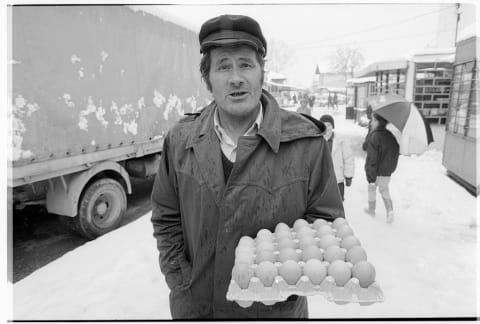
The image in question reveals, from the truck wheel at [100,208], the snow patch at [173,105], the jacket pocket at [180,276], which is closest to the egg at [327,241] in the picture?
the jacket pocket at [180,276]

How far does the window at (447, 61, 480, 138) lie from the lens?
296 inches

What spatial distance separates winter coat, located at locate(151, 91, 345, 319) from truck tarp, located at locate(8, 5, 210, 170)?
9.71 ft

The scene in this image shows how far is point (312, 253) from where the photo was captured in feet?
5.63

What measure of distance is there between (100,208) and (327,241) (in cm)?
453

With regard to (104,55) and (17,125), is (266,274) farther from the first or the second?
(104,55)

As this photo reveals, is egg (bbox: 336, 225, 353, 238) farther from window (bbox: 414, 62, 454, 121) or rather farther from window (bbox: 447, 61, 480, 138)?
window (bbox: 414, 62, 454, 121)

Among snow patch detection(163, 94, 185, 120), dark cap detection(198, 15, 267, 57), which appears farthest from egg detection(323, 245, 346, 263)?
snow patch detection(163, 94, 185, 120)

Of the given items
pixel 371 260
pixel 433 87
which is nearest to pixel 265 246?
pixel 371 260

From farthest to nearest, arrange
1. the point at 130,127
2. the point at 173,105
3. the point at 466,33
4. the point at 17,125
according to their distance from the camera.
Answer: the point at 466,33 < the point at 173,105 < the point at 130,127 < the point at 17,125

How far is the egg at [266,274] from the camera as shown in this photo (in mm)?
1558

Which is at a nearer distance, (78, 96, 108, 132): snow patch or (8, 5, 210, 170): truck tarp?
(8, 5, 210, 170): truck tarp

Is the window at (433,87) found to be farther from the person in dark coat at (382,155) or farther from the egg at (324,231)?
the egg at (324,231)

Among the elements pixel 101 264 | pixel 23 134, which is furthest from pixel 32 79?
pixel 101 264

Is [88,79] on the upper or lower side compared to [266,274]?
upper
